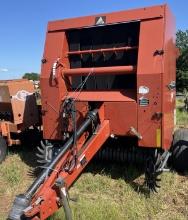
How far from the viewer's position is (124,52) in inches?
225

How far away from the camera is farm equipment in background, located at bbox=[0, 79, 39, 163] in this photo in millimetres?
7070

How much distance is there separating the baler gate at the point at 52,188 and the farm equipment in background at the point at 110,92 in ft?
0.05

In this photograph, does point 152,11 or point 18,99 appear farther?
point 18,99

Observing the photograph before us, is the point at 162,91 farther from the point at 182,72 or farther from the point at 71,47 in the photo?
the point at 182,72

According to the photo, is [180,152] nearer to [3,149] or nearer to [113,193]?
[113,193]

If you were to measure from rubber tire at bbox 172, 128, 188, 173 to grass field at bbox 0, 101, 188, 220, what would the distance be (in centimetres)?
17

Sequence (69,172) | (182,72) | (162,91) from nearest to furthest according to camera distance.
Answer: (69,172), (162,91), (182,72)

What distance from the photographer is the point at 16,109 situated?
23.2ft

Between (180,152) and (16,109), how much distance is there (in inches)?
121

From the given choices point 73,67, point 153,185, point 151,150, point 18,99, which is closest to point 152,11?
point 73,67

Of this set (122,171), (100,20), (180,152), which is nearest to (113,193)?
(122,171)

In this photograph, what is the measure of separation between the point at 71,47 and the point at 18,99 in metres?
1.71

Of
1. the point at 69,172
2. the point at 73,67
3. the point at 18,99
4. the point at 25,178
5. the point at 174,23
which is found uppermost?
the point at 174,23

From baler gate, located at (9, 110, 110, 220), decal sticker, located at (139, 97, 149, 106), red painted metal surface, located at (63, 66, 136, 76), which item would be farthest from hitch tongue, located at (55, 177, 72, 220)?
red painted metal surface, located at (63, 66, 136, 76)
